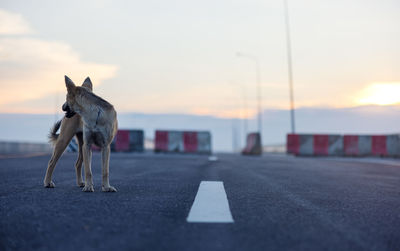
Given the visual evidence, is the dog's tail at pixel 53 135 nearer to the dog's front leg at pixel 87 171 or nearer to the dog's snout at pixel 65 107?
the dog's snout at pixel 65 107

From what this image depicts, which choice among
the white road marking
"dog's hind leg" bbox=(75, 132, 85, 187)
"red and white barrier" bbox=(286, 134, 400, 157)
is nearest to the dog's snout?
"dog's hind leg" bbox=(75, 132, 85, 187)

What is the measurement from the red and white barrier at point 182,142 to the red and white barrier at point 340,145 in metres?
7.39

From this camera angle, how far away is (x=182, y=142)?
3859 centimetres

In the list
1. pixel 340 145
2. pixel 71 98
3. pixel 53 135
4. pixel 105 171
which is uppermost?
pixel 71 98

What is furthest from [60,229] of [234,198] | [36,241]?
Answer: [234,198]

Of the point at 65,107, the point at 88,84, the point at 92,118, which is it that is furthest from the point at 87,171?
the point at 88,84

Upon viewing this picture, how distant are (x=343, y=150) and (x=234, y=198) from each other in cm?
3080

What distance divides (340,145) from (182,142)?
12829 mm

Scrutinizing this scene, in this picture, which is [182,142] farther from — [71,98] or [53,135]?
[71,98]

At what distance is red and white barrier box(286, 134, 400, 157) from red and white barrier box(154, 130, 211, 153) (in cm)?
739

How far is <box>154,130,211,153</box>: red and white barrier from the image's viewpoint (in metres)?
38.2

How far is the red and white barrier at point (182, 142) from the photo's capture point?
125ft

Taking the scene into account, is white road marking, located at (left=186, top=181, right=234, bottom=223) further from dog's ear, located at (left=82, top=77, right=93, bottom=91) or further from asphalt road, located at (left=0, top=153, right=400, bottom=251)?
dog's ear, located at (left=82, top=77, right=93, bottom=91)

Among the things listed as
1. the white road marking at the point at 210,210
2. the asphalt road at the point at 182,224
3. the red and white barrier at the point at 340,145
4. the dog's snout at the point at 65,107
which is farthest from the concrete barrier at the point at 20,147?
the white road marking at the point at 210,210
